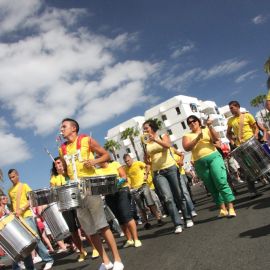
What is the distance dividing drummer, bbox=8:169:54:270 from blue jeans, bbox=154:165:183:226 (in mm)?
2481

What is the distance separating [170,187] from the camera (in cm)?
767

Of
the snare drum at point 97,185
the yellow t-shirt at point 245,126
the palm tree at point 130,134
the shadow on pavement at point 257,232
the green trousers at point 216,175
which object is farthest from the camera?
the palm tree at point 130,134

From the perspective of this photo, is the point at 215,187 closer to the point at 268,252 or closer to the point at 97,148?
the point at 97,148

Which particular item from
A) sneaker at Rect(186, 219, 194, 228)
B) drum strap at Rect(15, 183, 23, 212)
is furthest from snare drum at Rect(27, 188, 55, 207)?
sneaker at Rect(186, 219, 194, 228)

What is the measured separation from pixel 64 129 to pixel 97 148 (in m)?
0.51

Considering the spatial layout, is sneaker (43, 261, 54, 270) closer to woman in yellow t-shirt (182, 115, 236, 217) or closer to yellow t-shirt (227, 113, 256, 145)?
woman in yellow t-shirt (182, 115, 236, 217)

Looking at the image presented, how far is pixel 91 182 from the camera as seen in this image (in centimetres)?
492

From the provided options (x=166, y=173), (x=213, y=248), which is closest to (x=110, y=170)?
(x=166, y=173)

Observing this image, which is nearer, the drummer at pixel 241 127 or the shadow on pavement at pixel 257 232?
the shadow on pavement at pixel 257 232

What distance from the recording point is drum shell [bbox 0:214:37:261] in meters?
6.42

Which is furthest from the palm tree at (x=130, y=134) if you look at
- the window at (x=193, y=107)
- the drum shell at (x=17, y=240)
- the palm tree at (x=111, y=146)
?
the drum shell at (x=17, y=240)

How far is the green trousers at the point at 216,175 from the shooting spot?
7.37 metres

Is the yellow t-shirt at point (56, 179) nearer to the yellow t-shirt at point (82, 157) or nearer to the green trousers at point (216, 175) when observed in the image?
the green trousers at point (216, 175)

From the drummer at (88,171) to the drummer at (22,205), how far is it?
2.71 m
